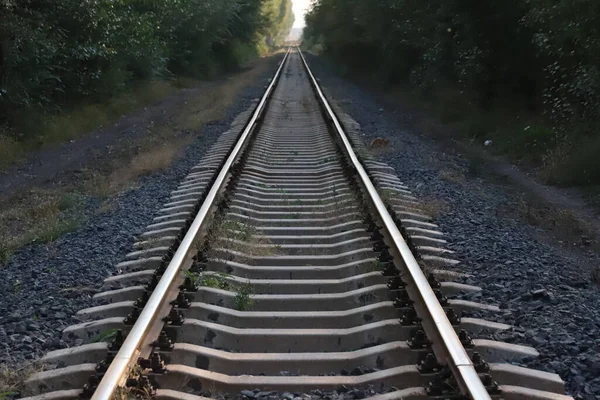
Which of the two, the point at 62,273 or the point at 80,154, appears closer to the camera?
the point at 62,273

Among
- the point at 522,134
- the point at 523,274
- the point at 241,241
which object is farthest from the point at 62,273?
the point at 522,134

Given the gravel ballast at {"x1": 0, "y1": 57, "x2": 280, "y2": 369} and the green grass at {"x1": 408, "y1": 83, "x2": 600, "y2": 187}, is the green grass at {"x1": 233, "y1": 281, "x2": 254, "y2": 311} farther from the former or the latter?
the green grass at {"x1": 408, "y1": 83, "x2": 600, "y2": 187}

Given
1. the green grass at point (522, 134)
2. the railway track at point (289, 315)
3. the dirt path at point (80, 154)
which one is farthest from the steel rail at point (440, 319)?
the dirt path at point (80, 154)

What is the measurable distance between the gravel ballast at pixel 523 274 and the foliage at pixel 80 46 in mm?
7618

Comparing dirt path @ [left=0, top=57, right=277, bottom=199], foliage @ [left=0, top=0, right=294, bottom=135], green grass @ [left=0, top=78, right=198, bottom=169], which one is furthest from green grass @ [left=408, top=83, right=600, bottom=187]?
foliage @ [left=0, top=0, right=294, bottom=135]

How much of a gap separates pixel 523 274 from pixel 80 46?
1304cm

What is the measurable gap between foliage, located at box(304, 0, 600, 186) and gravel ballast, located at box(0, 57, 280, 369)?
616cm

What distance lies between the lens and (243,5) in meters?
38.3

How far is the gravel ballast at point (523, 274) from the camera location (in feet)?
12.6

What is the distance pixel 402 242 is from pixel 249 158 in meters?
4.84

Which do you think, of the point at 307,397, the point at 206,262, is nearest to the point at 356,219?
the point at 206,262

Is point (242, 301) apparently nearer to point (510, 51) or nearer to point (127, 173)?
point (127, 173)

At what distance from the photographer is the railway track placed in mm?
3464

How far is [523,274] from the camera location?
524 cm
